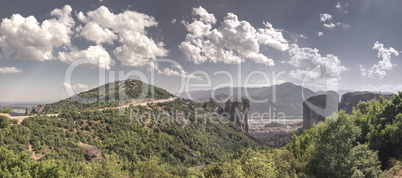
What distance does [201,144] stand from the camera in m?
101

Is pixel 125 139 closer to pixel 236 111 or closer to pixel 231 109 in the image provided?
pixel 231 109

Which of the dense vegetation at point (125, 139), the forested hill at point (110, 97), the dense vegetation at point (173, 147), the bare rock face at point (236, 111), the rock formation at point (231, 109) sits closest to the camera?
the dense vegetation at point (173, 147)

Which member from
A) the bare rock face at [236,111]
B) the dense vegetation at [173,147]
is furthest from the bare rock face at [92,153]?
the bare rock face at [236,111]

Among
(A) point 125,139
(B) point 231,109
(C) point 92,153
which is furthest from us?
(B) point 231,109

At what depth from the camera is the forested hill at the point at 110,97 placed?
90781mm

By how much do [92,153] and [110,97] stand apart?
189ft

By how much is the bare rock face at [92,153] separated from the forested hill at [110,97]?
33.3 metres

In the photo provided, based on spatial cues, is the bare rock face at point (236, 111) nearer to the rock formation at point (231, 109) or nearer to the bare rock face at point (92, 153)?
the rock formation at point (231, 109)

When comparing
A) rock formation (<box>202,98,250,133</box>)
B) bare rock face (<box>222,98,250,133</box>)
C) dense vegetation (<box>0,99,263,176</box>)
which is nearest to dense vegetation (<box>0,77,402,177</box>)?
dense vegetation (<box>0,99,263,176</box>)

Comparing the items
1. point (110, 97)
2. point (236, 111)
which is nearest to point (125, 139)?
point (110, 97)

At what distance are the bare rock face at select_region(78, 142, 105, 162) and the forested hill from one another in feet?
109

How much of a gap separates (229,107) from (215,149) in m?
77.2

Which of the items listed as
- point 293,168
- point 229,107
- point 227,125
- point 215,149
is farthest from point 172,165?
point 229,107

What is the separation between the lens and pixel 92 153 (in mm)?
53188
